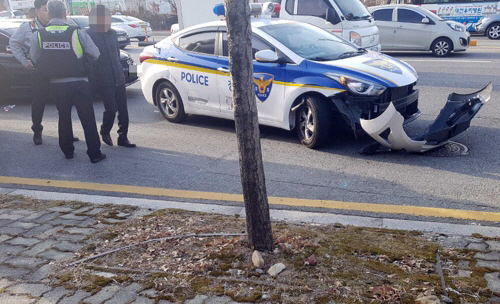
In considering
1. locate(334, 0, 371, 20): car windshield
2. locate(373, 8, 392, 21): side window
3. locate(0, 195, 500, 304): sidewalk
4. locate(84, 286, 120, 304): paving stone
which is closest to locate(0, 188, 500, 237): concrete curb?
locate(0, 195, 500, 304): sidewalk

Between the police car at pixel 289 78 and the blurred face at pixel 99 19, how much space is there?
152 cm

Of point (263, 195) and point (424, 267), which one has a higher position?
point (263, 195)

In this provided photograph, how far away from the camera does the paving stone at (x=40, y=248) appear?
13.1 feet

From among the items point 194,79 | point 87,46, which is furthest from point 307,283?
point 194,79

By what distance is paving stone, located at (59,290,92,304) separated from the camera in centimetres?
333

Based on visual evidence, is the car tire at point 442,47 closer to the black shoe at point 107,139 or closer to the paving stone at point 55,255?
the black shoe at point 107,139

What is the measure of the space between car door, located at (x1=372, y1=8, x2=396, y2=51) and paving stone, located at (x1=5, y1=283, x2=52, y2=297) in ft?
47.6

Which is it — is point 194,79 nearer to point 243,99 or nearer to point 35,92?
point 35,92

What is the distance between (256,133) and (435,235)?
1696mm

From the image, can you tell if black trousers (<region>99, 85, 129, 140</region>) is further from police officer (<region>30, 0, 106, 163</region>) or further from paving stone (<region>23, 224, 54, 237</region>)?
paving stone (<region>23, 224, 54, 237</region>)

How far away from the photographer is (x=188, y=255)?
3.81 metres

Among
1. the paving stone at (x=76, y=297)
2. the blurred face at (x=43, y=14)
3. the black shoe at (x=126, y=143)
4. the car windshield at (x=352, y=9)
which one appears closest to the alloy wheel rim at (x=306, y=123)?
the black shoe at (x=126, y=143)

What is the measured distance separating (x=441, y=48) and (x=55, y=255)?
1388cm

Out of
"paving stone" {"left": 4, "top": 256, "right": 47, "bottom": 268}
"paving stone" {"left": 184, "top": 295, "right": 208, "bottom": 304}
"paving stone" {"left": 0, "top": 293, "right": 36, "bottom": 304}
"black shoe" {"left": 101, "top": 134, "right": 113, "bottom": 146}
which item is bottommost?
"paving stone" {"left": 0, "top": 293, "right": 36, "bottom": 304}
